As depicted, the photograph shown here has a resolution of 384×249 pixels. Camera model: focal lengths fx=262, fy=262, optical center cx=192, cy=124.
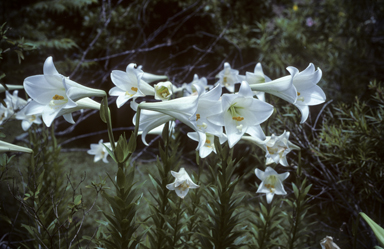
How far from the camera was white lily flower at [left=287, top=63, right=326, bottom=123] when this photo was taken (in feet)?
2.93

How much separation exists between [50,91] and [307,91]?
0.85 metres

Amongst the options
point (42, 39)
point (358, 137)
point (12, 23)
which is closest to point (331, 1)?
point (358, 137)

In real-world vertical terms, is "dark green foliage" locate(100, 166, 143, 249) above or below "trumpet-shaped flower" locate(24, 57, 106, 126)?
below

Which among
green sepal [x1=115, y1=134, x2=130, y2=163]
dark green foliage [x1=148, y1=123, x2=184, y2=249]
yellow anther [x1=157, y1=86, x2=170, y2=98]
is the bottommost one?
dark green foliage [x1=148, y1=123, x2=184, y2=249]

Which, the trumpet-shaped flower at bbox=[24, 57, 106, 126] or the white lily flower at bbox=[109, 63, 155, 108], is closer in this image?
the trumpet-shaped flower at bbox=[24, 57, 106, 126]

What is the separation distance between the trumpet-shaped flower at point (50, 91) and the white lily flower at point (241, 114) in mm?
Result: 345

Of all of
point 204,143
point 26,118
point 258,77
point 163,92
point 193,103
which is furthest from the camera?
point 26,118

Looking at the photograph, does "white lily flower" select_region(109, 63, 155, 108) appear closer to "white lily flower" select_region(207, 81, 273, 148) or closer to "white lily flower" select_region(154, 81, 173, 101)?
"white lily flower" select_region(154, 81, 173, 101)

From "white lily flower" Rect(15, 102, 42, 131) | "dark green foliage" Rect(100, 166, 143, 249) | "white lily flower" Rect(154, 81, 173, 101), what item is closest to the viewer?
"dark green foliage" Rect(100, 166, 143, 249)

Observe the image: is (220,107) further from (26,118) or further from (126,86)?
(26,118)

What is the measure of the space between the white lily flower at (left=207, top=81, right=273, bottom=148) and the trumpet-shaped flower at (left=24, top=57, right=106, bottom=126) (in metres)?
0.35

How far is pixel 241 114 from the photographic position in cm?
85

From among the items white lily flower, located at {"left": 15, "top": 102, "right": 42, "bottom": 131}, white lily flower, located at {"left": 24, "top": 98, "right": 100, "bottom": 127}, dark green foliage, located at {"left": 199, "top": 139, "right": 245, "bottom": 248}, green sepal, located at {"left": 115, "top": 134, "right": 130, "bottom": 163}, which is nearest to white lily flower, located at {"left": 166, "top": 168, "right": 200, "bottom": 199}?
dark green foliage, located at {"left": 199, "top": 139, "right": 245, "bottom": 248}

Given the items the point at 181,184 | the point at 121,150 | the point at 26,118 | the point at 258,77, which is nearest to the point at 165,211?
the point at 181,184
